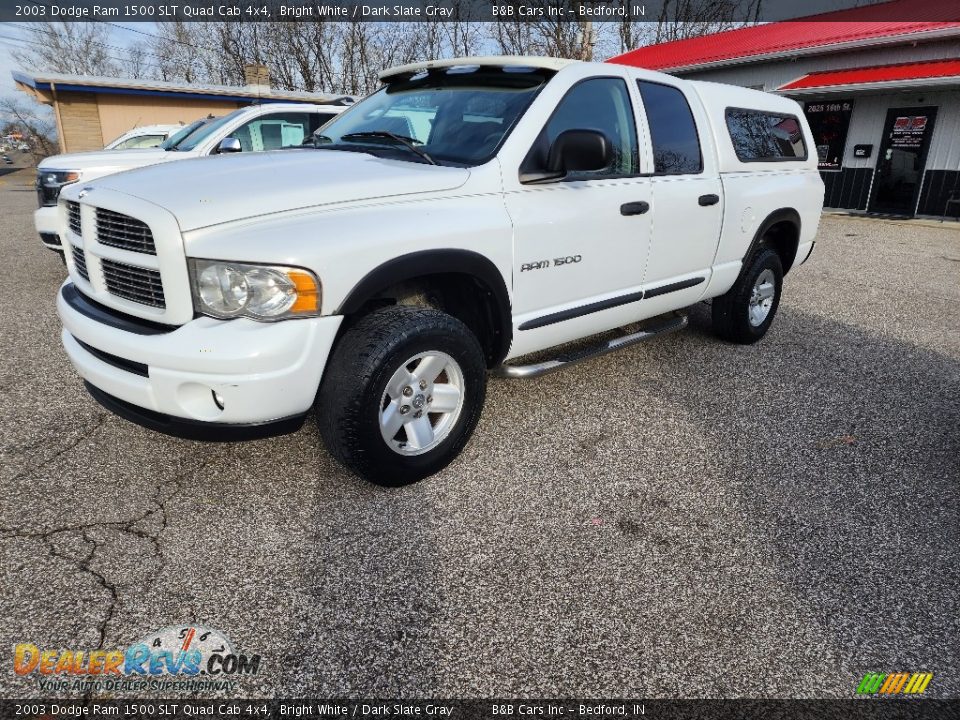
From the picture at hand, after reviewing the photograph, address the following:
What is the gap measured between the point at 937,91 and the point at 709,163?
13.8 meters

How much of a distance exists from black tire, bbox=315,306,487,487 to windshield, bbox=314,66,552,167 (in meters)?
0.86

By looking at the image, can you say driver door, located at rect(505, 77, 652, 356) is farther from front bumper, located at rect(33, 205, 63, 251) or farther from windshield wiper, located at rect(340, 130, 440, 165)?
front bumper, located at rect(33, 205, 63, 251)

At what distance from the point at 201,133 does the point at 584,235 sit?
19.5ft

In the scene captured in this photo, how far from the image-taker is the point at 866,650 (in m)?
2.22

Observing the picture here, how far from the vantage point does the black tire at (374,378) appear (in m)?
2.75

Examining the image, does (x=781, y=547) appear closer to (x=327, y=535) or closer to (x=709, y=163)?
(x=327, y=535)

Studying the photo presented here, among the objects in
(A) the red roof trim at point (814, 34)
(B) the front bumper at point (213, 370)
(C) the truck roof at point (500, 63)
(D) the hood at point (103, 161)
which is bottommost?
(B) the front bumper at point (213, 370)

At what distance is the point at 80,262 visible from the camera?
3.11 metres

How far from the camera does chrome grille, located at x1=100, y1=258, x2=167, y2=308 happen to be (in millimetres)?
2617

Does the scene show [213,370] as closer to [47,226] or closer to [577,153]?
[577,153]

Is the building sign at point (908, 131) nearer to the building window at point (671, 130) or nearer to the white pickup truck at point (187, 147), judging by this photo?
the white pickup truck at point (187, 147)

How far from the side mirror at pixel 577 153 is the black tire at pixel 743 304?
7.48ft

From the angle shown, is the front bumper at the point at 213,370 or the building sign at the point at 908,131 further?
the building sign at the point at 908,131

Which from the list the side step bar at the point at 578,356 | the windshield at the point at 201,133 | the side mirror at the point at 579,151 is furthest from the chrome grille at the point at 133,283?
the windshield at the point at 201,133
